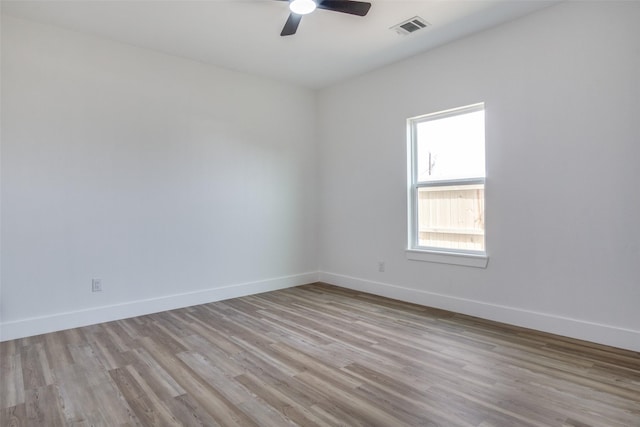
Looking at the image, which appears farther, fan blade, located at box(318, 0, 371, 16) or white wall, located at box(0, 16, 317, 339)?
white wall, located at box(0, 16, 317, 339)

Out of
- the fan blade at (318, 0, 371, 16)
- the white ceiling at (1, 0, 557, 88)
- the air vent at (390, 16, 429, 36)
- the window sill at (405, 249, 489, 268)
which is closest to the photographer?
the fan blade at (318, 0, 371, 16)

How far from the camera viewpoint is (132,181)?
3654 millimetres

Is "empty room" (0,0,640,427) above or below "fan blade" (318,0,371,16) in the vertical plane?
below

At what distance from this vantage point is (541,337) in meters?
2.91

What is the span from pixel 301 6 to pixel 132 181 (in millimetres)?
2433

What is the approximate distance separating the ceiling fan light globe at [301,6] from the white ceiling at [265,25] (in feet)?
0.86

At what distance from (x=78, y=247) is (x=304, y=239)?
2.78 meters

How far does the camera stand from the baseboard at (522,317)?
105 inches

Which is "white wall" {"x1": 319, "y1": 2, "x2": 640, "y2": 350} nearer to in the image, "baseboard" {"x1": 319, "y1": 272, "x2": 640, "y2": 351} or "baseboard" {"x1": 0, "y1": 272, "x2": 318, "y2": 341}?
"baseboard" {"x1": 319, "y1": 272, "x2": 640, "y2": 351}

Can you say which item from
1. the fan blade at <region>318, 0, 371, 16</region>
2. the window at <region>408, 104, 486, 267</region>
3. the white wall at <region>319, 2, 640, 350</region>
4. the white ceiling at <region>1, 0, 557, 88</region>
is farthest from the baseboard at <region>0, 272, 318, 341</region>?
the fan blade at <region>318, 0, 371, 16</region>

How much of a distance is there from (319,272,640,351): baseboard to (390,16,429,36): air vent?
2728 millimetres

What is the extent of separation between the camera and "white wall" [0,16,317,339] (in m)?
3.11

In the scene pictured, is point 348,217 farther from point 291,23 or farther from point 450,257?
point 291,23

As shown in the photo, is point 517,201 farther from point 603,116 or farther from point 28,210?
point 28,210
